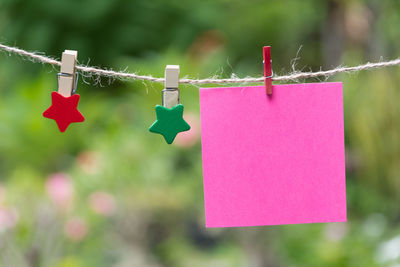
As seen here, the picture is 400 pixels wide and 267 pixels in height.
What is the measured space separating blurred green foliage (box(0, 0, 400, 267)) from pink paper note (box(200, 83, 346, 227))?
0.09 metres

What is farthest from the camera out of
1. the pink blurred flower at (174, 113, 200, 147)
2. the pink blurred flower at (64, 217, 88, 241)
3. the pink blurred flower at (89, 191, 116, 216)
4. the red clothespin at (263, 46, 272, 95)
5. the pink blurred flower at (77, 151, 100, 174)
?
the pink blurred flower at (174, 113, 200, 147)

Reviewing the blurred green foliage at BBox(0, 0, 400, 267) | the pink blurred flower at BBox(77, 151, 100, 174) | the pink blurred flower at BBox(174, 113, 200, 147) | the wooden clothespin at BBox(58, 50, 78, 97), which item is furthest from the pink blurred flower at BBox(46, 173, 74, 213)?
the wooden clothespin at BBox(58, 50, 78, 97)

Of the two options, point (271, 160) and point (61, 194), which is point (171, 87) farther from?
point (61, 194)

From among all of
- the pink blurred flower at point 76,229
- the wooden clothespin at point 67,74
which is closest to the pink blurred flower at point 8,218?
the pink blurred flower at point 76,229

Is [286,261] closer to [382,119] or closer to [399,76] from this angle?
[382,119]

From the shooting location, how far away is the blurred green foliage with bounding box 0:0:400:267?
204 cm

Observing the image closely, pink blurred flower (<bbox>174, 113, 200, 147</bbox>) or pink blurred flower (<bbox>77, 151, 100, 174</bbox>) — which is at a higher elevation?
pink blurred flower (<bbox>174, 113, 200, 147</bbox>)

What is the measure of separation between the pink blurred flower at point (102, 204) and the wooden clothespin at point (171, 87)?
4.93ft

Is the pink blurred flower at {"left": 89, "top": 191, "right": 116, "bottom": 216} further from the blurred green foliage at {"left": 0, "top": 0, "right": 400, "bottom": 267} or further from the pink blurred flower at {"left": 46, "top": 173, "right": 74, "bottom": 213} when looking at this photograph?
the pink blurred flower at {"left": 46, "top": 173, "right": 74, "bottom": 213}

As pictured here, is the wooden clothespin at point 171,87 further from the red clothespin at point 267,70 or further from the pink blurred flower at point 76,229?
the pink blurred flower at point 76,229

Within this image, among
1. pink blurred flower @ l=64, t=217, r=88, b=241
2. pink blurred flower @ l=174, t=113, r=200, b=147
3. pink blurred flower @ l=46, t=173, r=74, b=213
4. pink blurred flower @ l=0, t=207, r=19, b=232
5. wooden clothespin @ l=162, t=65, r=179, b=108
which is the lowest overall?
pink blurred flower @ l=64, t=217, r=88, b=241

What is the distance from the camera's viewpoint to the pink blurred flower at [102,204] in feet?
6.70

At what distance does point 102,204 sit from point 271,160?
153cm

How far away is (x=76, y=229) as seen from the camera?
1822 millimetres
